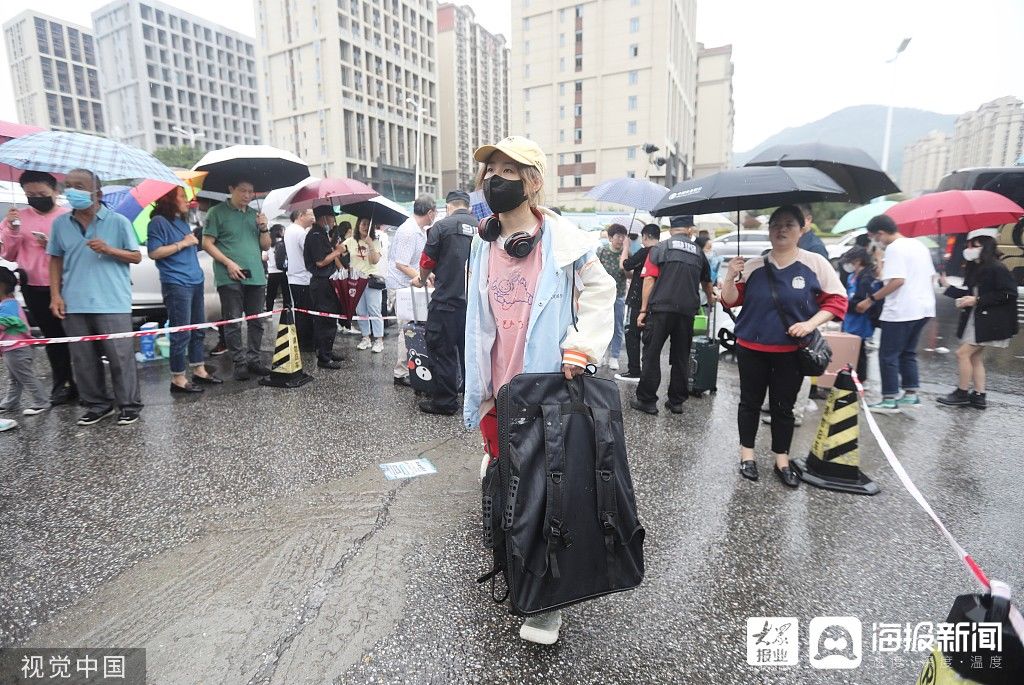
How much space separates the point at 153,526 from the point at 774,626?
131 inches

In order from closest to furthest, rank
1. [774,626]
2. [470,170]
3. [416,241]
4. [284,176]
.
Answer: [774,626] < [416,241] < [284,176] < [470,170]

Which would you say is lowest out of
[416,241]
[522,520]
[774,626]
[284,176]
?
[774,626]

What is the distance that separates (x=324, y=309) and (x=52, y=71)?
431ft

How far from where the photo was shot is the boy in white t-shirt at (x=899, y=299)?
534 cm

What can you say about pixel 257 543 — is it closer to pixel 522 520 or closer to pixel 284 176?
pixel 522 520

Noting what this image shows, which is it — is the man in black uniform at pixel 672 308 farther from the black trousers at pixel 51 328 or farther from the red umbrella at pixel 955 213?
the black trousers at pixel 51 328

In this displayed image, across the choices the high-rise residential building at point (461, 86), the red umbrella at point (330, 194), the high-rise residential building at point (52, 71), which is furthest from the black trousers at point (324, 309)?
the high-rise residential building at point (52, 71)

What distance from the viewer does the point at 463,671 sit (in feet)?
6.81

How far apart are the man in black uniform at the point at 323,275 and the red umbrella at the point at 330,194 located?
0.18 m

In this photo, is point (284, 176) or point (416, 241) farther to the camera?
point (284, 176)

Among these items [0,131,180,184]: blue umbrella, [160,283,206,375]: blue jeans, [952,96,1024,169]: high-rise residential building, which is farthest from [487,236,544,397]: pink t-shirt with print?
[952,96,1024,169]: high-rise residential building

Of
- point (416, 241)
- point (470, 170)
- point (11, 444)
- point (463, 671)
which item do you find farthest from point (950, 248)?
point (470, 170)

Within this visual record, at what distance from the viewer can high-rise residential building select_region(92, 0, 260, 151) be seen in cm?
9631

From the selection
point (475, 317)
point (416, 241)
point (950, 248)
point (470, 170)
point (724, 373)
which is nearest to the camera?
point (475, 317)
